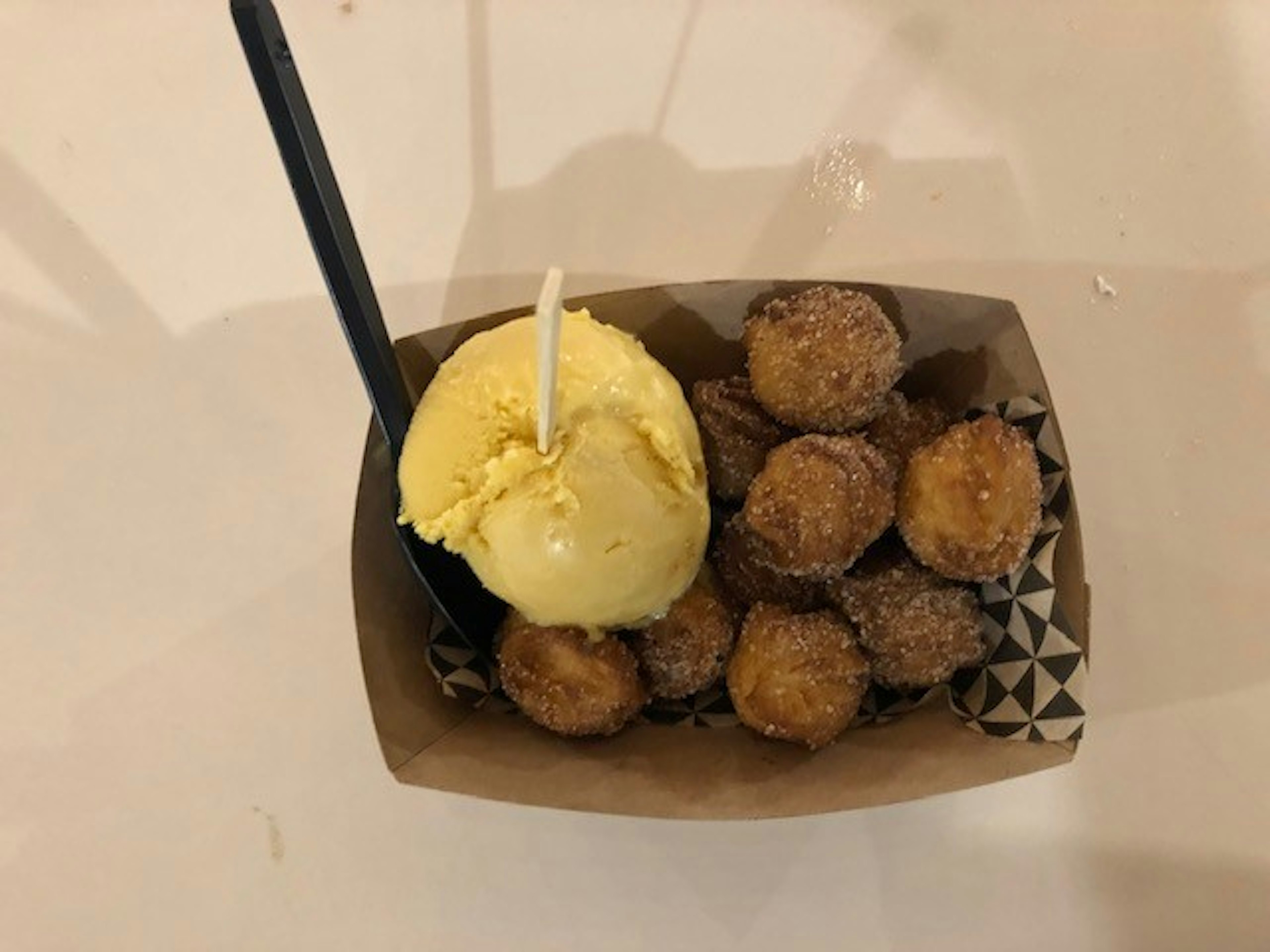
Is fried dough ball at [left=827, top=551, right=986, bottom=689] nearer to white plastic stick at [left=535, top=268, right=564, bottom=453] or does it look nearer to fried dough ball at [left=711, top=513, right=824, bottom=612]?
fried dough ball at [left=711, top=513, right=824, bottom=612]

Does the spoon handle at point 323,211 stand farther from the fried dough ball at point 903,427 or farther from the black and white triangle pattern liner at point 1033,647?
the black and white triangle pattern liner at point 1033,647

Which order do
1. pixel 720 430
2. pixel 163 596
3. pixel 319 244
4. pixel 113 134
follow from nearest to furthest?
pixel 319 244
pixel 720 430
pixel 163 596
pixel 113 134

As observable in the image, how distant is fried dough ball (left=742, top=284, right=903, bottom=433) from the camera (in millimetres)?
922

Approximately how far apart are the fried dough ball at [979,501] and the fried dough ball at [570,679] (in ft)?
0.90

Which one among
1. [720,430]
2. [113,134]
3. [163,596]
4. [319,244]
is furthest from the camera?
[113,134]

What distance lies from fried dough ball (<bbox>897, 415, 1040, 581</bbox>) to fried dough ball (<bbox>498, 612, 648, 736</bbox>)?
0.27 metres

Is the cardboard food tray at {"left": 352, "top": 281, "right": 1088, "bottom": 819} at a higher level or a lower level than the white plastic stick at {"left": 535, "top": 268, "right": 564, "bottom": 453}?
lower

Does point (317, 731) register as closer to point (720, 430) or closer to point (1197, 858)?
point (720, 430)

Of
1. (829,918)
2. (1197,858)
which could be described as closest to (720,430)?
(829,918)

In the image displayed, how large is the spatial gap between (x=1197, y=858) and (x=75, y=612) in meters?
1.11

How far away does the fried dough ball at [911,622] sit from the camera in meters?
0.93

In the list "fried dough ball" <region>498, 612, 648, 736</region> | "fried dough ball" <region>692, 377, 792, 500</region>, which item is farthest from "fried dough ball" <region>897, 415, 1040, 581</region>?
"fried dough ball" <region>498, 612, 648, 736</region>

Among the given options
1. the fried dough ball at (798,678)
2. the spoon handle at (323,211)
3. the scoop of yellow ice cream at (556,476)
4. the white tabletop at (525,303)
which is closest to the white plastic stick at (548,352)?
the scoop of yellow ice cream at (556,476)

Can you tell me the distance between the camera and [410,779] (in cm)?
88
